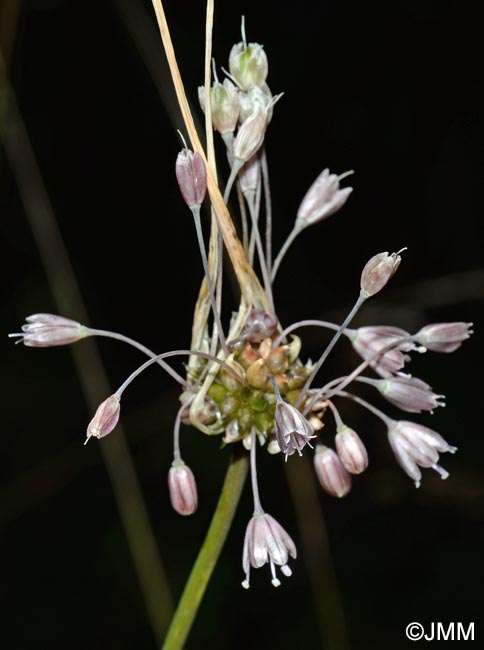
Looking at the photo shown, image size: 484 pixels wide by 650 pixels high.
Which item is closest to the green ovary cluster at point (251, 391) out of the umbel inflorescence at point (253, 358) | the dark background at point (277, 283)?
the umbel inflorescence at point (253, 358)

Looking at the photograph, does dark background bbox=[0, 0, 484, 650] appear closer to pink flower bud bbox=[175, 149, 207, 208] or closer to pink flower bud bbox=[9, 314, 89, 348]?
pink flower bud bbox=[9, 314, 89, 348]

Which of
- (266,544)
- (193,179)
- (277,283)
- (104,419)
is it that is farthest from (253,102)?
(277,283)

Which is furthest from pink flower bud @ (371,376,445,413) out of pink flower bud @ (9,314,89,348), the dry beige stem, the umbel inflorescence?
pink flower bud @ (9,314,89,348)

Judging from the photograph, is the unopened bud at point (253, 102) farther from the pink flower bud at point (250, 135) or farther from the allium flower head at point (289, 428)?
the allium flower head at point (289, 428)

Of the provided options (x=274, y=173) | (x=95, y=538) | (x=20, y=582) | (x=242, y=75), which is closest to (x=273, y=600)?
→ (x=95, y=538)

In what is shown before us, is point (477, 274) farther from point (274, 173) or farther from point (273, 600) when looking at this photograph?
point (273, 600)

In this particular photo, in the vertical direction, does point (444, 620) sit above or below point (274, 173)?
below
